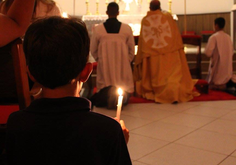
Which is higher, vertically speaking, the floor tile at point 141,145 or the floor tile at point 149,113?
the floor tile at point 141,145

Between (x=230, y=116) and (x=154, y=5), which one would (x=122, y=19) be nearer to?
(x=154, y=5)

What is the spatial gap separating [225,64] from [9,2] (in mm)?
4640

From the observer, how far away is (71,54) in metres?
0.88

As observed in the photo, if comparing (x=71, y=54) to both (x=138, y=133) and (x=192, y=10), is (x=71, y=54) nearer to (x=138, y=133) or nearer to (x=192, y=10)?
(x=138, y=133)

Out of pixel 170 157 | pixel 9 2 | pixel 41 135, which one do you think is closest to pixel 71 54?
pixel 41 135

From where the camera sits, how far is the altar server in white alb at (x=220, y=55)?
577 centimetres

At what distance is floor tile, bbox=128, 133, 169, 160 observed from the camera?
8.48ft

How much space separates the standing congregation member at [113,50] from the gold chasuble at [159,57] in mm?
408

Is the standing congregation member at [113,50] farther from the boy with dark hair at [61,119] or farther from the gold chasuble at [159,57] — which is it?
the boy with dark hair at [61,119]

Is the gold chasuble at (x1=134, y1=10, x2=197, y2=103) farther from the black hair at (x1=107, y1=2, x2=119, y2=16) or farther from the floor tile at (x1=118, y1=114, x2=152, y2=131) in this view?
the floor tile at (x1=118, y1=114, x2=152, y2=131)

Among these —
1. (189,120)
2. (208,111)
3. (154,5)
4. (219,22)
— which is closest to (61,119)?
(189,120)

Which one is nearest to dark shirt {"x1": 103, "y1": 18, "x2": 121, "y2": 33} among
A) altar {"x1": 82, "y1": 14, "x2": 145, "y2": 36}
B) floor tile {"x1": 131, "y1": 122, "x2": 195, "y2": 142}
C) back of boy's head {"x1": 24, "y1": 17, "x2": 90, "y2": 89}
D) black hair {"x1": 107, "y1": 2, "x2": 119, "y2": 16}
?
black hair {"x1": 107, "y1": 2, "x2": 119, "y2": 16}

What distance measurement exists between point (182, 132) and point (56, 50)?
2.48 metres

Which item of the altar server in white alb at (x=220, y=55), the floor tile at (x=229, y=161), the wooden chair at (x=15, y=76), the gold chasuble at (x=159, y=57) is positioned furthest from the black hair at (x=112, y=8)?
the wooden chair at (x=15, y=76)
